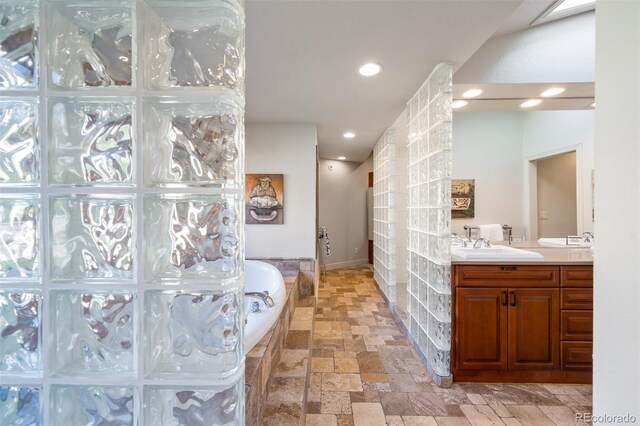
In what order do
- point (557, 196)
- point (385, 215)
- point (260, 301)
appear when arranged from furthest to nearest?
point (385, 215) → point (557, 196) → point (260, 301)

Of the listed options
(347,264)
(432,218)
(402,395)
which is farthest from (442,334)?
(347,264)

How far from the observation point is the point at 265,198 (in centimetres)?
355

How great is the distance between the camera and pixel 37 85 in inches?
25.6

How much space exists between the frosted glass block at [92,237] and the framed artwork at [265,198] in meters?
2.89

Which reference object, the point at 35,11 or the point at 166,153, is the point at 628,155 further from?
the point at 35,11

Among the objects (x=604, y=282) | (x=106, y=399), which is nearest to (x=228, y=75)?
(x=106, y=399)

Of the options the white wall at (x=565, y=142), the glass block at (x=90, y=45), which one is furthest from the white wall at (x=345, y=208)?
the glass block at (x=90, y=45)

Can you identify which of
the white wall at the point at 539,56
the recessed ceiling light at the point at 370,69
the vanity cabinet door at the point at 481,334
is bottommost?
the vanity cabinet door at the point at 481,334

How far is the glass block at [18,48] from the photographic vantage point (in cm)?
65

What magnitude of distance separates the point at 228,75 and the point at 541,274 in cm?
245

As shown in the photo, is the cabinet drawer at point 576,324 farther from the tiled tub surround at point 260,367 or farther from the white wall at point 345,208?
the white wall at point 345,208

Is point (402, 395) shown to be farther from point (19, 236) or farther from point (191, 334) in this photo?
point (19, 236)

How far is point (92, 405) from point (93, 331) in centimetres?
17

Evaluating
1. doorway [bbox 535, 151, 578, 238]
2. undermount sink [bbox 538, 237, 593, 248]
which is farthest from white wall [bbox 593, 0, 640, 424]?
doorway [bbox 535, 151, 578, 238]
